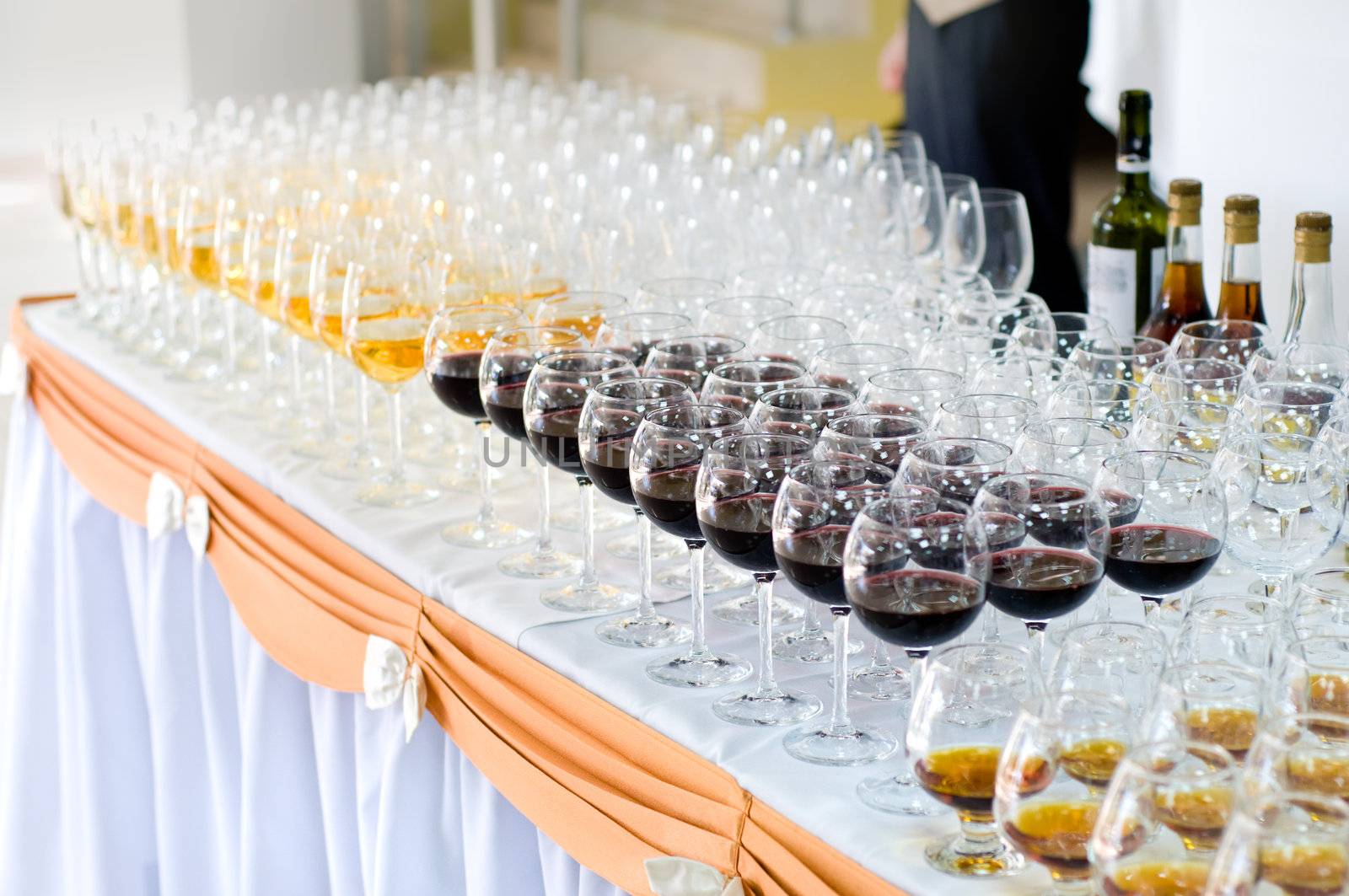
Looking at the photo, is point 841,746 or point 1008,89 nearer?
point 841,746

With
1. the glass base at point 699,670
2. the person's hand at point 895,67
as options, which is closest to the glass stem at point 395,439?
the glass base at point 699,670

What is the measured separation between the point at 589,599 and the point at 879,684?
32cm

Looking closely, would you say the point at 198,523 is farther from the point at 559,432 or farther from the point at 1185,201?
the point at 1185,201

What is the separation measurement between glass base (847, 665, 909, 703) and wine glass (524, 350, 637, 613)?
0.26 meters

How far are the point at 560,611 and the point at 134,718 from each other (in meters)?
1.09

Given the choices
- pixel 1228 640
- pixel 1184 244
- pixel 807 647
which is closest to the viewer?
pixel 1228 640

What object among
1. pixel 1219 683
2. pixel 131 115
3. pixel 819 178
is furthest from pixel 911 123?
pixel 131 115

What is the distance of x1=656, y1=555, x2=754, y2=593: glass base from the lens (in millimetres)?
Result: 1426

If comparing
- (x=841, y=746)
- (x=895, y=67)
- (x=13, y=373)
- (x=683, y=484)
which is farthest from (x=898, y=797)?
(x=895, y=67)

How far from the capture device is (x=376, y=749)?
1561mm

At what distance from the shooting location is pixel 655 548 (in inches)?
60.9

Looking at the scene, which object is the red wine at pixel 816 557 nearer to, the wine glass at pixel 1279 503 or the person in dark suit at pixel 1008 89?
the wine glass at pixel 1279 503

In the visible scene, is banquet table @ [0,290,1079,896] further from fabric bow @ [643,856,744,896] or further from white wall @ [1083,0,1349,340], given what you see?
white wall @ [1083,0,1349,340]

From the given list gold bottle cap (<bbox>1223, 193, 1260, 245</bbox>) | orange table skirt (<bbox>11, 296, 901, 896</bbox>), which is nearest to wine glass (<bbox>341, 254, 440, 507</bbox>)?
orange table skirt (<bbox>11, 296, 901, 896</bbox>)
